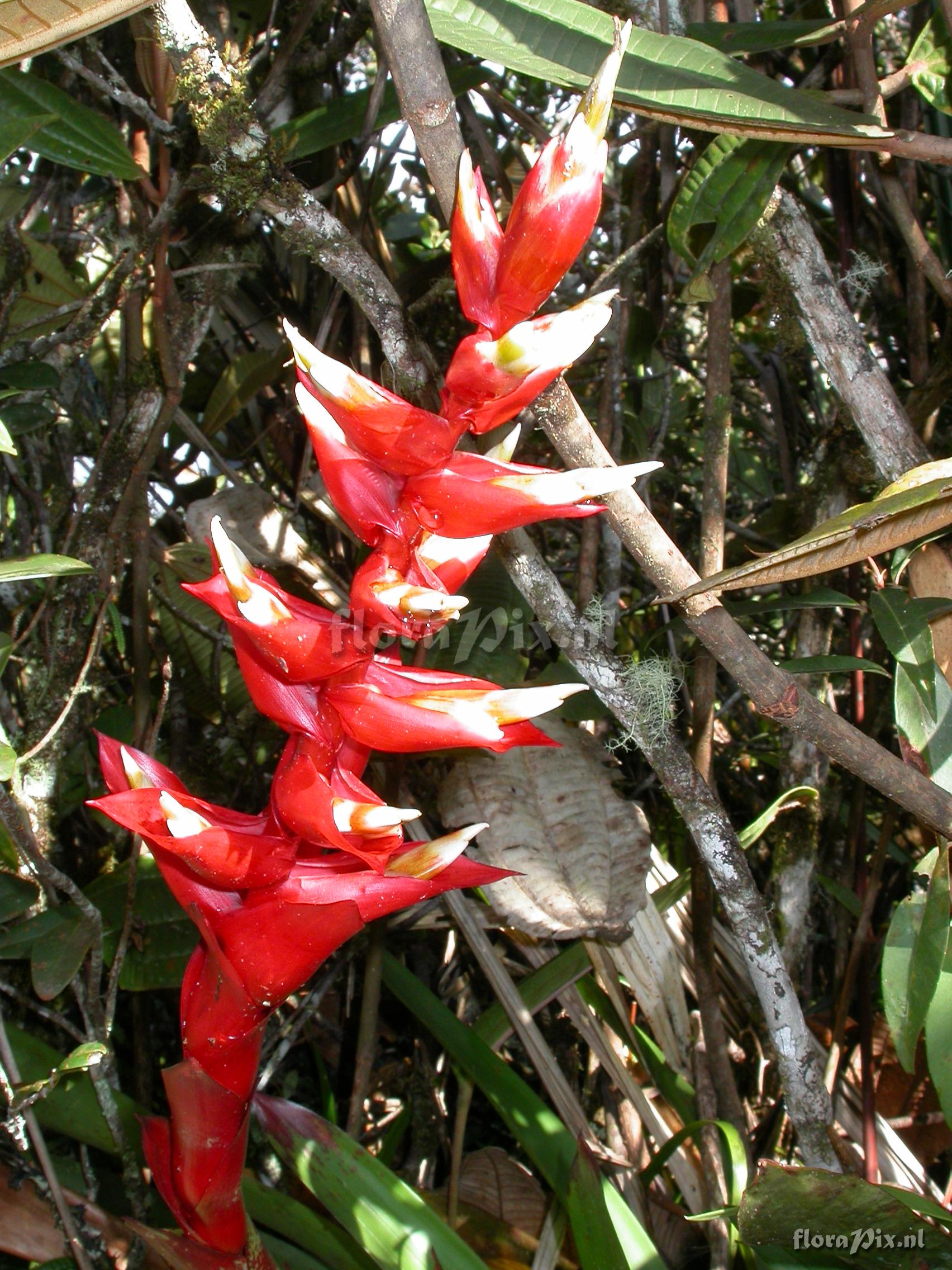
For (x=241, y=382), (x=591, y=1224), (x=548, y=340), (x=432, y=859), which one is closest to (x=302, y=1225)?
(x=591, y=1224)

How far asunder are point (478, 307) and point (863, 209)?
0.79m

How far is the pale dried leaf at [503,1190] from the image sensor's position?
819 millimetres

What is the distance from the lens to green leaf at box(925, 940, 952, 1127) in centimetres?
59

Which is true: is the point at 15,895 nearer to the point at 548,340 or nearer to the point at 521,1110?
the point at 521,1110

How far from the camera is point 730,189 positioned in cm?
70

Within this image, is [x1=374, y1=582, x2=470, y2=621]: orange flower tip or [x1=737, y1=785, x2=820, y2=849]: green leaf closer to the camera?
[x1=374, y1=582, x2=470, y2=621]: orange flower tip

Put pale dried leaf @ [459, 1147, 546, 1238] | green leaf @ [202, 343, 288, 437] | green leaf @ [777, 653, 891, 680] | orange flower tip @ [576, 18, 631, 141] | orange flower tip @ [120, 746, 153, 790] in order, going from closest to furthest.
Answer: orange flower tip @ [576, 18, 631, 141]
orange flower tip @ [120, 746, 153, 790]
green leaf @ [777, 653, 891, 680]
pale dried leaf @ [459, 1147, 546, 1238]
green leaf @ [202, 343, 288, 437]

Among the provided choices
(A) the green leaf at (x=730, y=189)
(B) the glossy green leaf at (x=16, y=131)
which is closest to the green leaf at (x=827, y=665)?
(A) the green leaf at (x=730, y=189)

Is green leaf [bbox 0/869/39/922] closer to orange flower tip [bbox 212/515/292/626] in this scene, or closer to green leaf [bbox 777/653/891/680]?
orange flower tip [bbox 212/515/292/626]

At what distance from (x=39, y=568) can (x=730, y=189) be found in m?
0.55

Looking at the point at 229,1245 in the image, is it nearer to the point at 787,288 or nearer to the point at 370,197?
the point at 787,288

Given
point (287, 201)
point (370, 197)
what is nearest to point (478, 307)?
point (287, 201)

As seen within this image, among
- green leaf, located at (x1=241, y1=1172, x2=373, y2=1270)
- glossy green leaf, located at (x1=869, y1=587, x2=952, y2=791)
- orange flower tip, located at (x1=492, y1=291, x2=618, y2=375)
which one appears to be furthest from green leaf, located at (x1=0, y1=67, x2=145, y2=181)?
green leaf, located at (x1=241, y1=1172, x2=373, y2=1270)

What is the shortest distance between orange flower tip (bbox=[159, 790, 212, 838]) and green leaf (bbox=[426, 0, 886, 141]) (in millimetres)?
469
